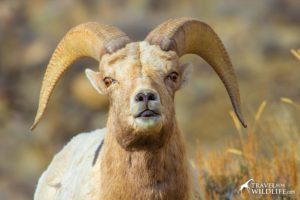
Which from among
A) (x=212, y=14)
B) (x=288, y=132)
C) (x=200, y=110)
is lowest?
(x=288, y=132)

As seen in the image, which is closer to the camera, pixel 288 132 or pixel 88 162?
pixel 88 162

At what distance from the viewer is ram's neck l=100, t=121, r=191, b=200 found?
632 centimetres

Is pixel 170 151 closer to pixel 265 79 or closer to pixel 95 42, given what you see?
pixel 95 42

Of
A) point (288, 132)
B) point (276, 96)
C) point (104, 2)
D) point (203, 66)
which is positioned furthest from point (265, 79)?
point (288, 132)

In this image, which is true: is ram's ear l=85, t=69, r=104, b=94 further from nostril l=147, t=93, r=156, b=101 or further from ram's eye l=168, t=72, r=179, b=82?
nostril l=147, t=93, r=156, b=101

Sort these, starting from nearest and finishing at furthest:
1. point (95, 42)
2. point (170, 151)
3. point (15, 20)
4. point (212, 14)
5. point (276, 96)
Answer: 1. point (170, 151)
2. point (95, 42)
3. point (276, 96)
4. point (212, 14)
5. point (15, 20)

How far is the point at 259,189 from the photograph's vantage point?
784 centimetres

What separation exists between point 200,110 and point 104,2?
43.3 feet

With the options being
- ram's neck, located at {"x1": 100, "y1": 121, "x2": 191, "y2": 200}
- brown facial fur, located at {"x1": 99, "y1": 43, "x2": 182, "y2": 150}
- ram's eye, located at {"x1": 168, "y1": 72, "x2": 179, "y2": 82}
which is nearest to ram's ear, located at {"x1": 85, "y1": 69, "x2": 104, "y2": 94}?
brown facial fur, located at {"x1": 99, "y1": 43, "x2": 182, "y2": 150}

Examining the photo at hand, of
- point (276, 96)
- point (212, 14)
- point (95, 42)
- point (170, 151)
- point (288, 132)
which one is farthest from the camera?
point (212, 14)

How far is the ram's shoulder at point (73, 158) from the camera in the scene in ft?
24.1

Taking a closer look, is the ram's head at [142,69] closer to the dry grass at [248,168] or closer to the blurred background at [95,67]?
the dry grass at [248,168]

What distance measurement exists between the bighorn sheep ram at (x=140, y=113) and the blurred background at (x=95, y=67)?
51.8 ft

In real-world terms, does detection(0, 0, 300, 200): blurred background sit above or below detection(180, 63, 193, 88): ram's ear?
above
